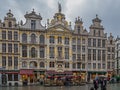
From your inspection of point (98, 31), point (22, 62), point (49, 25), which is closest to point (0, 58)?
point (22, 62)

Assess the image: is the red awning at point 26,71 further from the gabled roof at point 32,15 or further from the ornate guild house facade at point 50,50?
the gabled roof at point 32,15

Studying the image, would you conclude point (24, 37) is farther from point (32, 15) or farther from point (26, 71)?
point (26, 71)

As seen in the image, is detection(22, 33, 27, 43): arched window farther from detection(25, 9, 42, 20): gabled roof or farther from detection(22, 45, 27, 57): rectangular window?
detection(25, 9, 42, 20): gabled roof

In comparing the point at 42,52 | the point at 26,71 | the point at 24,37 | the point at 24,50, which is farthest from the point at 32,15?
the point at 26,71

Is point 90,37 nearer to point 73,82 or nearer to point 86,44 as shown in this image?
point 86,44

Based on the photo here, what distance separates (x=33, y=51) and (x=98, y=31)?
17860mm

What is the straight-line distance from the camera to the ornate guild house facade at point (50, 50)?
6131 cm

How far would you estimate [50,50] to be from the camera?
65375 millimetres

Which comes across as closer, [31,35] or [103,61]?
[31,35]

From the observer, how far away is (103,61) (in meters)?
72.0

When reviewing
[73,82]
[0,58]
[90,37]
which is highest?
[90,37]

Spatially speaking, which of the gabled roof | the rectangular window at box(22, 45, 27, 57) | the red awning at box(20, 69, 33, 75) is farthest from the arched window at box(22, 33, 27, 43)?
the red awning at box(20, 69, 33, 75)

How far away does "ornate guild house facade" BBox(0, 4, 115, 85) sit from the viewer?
61312 millimetres

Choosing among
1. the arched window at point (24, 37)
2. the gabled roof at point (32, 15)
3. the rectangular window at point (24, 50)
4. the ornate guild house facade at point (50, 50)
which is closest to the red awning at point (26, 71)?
the ornate guild house facade at point (50, 50)
